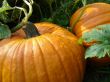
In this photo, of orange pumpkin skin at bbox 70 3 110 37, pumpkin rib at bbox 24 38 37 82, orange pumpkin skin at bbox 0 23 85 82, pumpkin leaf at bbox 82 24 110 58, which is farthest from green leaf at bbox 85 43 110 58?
orange pumpkin skin at bbox 70 3 110 37

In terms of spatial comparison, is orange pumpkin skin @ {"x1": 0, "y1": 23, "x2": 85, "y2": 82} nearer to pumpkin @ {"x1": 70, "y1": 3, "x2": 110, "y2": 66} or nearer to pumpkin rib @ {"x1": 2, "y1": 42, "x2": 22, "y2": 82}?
pumpkin rib @ {"x1": 2, "y1": 42, "x2": 22, "y2": 82}

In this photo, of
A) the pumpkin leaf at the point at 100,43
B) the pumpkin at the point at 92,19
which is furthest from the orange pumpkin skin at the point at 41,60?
the pumpkin at the point at 92,19

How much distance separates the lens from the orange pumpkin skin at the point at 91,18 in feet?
8.16

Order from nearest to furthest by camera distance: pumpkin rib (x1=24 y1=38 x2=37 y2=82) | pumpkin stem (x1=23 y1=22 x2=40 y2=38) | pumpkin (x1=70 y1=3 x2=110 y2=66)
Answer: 1. pumpkin rib (x1=24 y1=38 x2=37 y2=82)
2. pumpkin stem (x1=23 y1=22 x2=40 y2=38)
3. pumpkin (x1=70 y1=3 x2=110 y2=66)

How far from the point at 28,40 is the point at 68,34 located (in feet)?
1.07

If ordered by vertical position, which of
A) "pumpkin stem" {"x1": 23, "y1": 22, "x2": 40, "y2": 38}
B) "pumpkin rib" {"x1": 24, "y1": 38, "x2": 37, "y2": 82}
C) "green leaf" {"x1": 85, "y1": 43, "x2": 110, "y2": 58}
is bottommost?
"pumpkin rib" {"x1": 24, "y1": 38, "x2": 37, "y2": 82}

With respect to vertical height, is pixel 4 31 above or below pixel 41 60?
above

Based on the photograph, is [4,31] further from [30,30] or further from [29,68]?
[29,68]

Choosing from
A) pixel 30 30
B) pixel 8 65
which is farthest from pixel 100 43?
pixel 8 65

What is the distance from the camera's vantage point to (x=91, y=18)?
2.53 metres

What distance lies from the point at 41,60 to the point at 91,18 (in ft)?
2.11

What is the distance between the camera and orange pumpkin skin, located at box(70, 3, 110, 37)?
8.16 feet

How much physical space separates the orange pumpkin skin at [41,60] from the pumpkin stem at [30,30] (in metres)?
0.07

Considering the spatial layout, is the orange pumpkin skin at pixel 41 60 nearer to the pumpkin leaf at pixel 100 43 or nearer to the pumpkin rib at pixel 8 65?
the pumpkin rib at pixel 8 65
